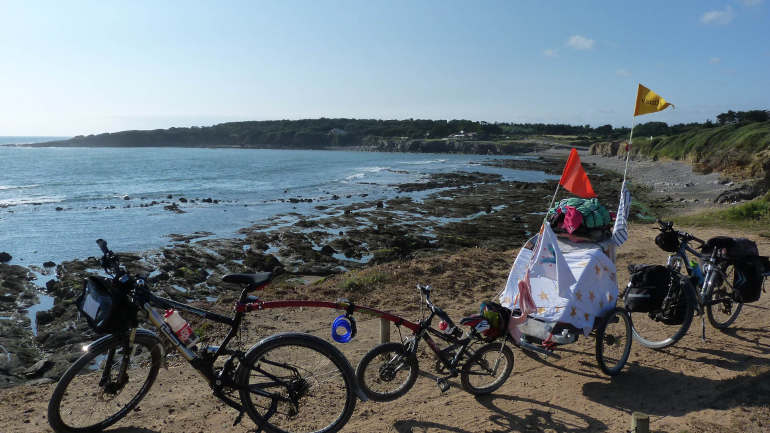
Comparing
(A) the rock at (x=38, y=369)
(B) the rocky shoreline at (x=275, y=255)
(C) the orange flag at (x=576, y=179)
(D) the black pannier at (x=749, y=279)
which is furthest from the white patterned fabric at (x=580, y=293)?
(A) the rock at (x=38, y=369)

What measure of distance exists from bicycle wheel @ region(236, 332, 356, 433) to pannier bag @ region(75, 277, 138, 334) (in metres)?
1.09

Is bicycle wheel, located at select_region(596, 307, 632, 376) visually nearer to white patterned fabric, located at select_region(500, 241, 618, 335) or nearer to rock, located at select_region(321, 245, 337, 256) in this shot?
white patterned fabric, located at select_region(500, 241, 618, 335)

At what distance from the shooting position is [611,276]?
559 centimetres

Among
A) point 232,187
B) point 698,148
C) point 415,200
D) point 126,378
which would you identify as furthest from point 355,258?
point 698,148

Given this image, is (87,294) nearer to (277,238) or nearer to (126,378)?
(126,378)

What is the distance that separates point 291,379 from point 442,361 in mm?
1548

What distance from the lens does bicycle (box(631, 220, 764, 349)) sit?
5.91m

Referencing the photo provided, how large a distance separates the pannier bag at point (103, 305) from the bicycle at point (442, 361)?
83.6 inches

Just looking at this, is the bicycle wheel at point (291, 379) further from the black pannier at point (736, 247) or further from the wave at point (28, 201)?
the wave at point (28, 201)

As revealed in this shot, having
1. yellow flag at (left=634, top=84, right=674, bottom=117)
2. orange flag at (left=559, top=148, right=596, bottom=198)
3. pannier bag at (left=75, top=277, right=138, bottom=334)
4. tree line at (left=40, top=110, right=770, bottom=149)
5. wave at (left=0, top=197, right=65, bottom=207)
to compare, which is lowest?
wave at (left=0, top=197, right=65, bottom=207)

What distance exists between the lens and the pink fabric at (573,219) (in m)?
5.91

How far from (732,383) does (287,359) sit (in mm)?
4811

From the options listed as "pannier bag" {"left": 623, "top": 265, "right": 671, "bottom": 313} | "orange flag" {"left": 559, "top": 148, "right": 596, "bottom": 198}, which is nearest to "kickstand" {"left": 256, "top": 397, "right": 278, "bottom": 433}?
"pannier bag" {"left": 623, "top": 265, "right": 671, "bottom": 313}

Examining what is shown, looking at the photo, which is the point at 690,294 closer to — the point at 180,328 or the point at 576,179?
the point at 576,179
